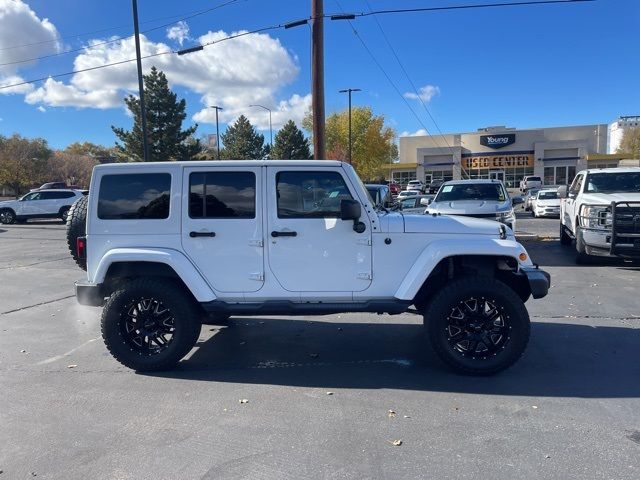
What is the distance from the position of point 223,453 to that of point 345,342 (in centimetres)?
259

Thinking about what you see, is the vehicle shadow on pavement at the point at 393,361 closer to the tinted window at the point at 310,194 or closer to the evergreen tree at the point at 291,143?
the tinted window at the point at 310,194

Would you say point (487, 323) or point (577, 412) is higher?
point (487, 323)

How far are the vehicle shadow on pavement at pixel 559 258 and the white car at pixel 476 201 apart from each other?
968 millimetres

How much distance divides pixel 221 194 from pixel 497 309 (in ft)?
9.08

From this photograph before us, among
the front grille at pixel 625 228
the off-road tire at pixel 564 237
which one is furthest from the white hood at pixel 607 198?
the off-road tire at pixel 564 237

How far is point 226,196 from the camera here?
478 cm

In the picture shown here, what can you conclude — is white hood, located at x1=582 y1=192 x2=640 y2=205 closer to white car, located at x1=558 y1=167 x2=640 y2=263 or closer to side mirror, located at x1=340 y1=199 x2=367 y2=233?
white car, located at x1=558 y1=167 x2=640 y2=263

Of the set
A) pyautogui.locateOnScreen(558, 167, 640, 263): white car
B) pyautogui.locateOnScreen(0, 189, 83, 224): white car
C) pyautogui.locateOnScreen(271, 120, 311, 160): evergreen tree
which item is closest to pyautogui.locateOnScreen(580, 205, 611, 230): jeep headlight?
pyautogui.locateOnScreen(558, 167, 640, 263): white car

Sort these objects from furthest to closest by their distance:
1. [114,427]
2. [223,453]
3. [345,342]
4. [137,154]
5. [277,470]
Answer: [137,154] → [345,342] → [114,427] → [223,453] → [277,470]

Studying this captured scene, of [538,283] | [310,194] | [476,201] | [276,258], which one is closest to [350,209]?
[310,194]

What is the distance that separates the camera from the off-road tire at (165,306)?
4754 mm

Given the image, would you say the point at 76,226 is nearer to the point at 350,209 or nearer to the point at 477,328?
the point at 350,209

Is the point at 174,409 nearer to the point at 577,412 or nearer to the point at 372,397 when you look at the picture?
the point at 372,397

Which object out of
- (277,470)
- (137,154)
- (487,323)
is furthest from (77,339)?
(137,154)
